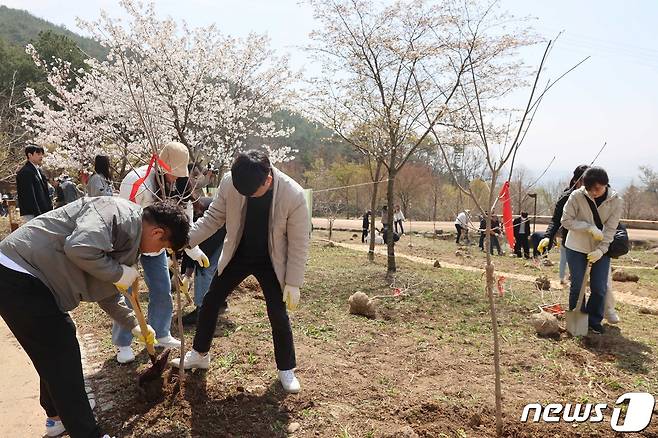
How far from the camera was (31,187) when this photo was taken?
6008 millimetres

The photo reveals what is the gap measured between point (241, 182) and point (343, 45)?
6464mm

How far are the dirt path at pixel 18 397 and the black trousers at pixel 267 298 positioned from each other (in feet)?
3.63

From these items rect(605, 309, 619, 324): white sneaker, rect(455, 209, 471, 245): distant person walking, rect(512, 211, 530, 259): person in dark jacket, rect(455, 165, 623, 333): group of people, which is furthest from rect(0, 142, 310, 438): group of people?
rect(512, 211, 530, 259): person in dark jacket

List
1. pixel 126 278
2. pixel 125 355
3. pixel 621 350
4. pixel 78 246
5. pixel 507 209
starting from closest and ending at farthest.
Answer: pixel 78 246 → pixel 126 278 → pixel 125 355 → pixel 621 350 → pixel 507 209

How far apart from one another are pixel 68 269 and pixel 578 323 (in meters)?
4.08

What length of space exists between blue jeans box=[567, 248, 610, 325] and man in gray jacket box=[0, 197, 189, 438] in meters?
3.69

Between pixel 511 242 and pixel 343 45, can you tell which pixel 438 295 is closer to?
pixel 343 45

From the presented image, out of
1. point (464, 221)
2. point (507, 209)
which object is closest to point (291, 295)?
point (507, 209)

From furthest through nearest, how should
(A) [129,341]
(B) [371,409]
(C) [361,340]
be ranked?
(C) [361,340]
(A) [129,341]
(B) [371,409]

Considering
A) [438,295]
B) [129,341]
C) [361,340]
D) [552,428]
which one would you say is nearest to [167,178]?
[129,341]

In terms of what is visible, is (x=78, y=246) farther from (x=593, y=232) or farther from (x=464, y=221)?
(x=464, y=221)

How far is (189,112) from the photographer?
1025 cm

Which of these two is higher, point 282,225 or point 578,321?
point 282,225

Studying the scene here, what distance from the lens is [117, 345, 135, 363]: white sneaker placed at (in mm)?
3449
